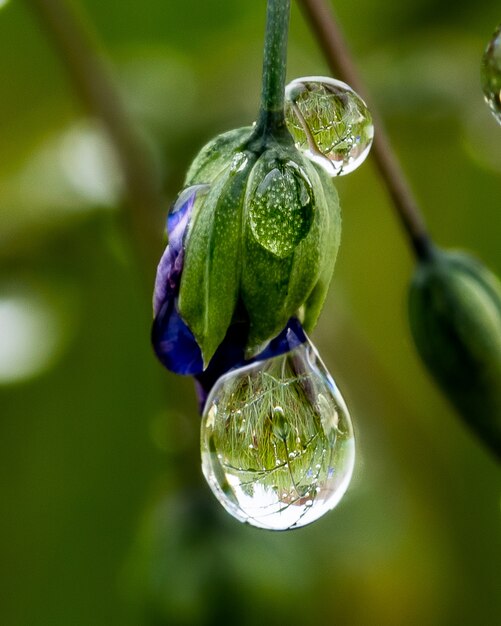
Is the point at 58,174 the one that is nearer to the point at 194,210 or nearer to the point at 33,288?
the point at 33,288

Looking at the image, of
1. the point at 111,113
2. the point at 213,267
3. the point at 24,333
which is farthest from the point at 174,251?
the point at 24,333

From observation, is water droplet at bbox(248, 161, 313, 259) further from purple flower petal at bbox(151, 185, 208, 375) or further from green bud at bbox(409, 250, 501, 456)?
green bud at bbox(409, 250, 501, 456)

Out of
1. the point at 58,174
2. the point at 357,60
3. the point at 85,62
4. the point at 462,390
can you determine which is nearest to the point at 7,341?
the point at 58,174

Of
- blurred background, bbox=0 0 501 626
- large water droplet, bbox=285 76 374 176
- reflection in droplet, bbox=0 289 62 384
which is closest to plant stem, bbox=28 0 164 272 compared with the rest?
blurred background, bbox=0 0 501 626

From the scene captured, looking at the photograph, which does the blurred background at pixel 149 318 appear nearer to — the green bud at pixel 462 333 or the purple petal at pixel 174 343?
the green bud at pixel 462 333

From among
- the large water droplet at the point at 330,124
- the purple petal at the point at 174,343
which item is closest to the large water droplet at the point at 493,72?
the large water droplet at the point at 330,124

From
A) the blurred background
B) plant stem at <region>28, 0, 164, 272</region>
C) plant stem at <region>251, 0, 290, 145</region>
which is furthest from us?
the blurred background

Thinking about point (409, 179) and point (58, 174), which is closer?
point (58, 174)
